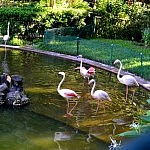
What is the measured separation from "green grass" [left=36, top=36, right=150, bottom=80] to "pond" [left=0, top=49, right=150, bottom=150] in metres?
0.99

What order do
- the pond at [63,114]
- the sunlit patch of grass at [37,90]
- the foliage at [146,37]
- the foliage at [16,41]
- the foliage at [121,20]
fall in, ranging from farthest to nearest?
A: 1. the foliage at [121,20]
2. the foliage at [16,41]
3. the foliage at [146,37]
4. the sunlit patch of grass at [37,90]
5. the pond at [63,114]

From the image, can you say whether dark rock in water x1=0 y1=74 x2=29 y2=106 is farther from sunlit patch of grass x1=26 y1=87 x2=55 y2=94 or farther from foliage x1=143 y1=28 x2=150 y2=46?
foliage x1=143 y1=28 x2=150 y2=46

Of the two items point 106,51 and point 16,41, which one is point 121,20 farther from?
point 16,41

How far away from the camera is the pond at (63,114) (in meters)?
7.05

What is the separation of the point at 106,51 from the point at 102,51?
16 cm

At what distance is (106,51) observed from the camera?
51.4ft

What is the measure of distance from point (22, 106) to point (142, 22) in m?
12.9

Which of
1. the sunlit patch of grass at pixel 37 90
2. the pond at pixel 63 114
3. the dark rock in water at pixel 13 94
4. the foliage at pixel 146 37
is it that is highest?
the foliage at pixel 146 37

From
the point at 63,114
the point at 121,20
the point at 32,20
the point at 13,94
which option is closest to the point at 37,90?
the point at 13,94

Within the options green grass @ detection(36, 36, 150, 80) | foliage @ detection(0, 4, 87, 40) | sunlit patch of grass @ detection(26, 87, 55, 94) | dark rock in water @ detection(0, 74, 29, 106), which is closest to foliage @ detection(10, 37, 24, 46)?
foliage @ detection(0, 4, 87, 40)

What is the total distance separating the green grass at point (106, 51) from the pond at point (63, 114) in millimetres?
988

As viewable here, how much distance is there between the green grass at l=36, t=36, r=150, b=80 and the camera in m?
13.0

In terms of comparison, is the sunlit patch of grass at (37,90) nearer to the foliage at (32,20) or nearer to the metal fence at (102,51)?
the metal fence at (102,51)

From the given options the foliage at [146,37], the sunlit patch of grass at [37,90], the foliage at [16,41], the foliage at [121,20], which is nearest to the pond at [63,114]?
the sunlit patch of grass at [37,90]
